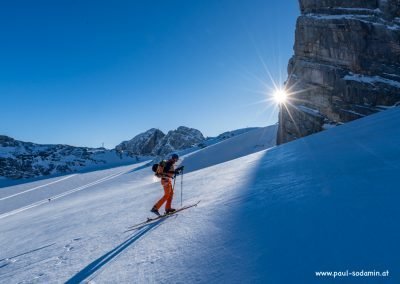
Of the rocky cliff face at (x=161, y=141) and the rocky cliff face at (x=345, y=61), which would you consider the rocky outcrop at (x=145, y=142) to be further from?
the rocky cliff face at (x=345, y=61)

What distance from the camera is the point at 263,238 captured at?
4.66 m

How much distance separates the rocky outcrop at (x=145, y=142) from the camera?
12556 centimetres

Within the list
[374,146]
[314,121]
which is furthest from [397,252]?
[314,121]

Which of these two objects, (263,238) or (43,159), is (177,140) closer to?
(43,159)

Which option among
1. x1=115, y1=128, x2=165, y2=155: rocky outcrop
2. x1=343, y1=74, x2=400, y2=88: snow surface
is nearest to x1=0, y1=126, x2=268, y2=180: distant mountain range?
x1=343, y1=74, x2=400, y2=88: snow surface

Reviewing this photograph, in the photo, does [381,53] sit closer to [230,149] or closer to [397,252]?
[230,149]

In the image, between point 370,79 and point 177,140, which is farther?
point 177,140

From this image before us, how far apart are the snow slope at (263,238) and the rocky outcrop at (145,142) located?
117073 mm

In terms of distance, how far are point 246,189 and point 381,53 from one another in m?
33.6

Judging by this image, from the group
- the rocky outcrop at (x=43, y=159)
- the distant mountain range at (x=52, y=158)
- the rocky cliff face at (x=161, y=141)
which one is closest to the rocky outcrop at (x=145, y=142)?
the rocky cliff face at (x=161, y=141)

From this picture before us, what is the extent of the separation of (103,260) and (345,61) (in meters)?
36.8

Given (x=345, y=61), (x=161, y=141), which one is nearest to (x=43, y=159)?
(x=161, y=141)

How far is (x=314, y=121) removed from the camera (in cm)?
3694

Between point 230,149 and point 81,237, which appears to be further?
point 230,149
